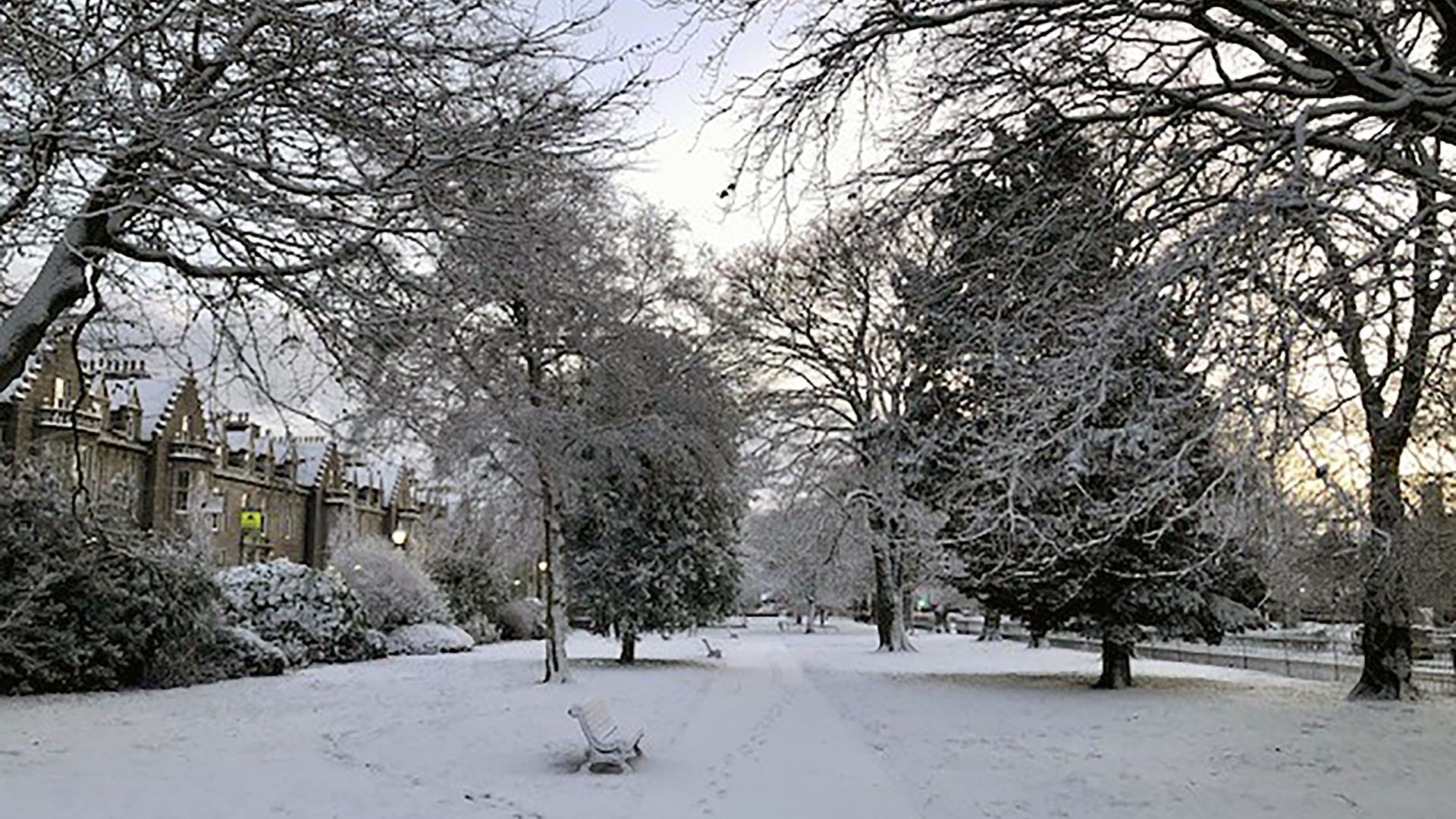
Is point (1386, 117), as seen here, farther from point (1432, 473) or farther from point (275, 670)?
point (275, 670)

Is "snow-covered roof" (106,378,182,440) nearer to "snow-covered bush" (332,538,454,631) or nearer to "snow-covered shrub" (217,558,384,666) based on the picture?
"snow-covered bush" (332,538,454,631)

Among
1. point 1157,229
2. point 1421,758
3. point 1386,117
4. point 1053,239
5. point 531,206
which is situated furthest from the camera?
point 1421,758

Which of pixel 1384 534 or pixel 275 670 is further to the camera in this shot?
pixel 275 670

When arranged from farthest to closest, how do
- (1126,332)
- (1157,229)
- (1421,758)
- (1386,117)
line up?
1. (1421,758)
2. (1157,229)
3. (1386,117)
4. (1126,332)

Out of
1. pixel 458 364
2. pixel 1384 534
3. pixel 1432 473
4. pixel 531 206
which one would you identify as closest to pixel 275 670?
pixel 458 364

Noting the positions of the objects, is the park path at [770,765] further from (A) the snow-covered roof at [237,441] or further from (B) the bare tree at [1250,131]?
(A) the snow-covered roof at [237,441]

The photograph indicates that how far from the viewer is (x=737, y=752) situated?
13.6 meters

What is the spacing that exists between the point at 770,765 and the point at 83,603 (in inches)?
507

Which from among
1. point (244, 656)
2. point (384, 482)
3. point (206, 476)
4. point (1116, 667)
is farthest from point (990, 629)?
point (384, 482)

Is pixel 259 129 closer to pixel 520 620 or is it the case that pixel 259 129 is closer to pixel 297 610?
pixel 297 610

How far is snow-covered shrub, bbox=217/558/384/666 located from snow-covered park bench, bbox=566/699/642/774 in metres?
16.4

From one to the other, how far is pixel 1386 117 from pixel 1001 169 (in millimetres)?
2617

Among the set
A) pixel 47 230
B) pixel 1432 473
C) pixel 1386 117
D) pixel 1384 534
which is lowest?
pixel 1384 534

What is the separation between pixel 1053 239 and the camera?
393 inches
